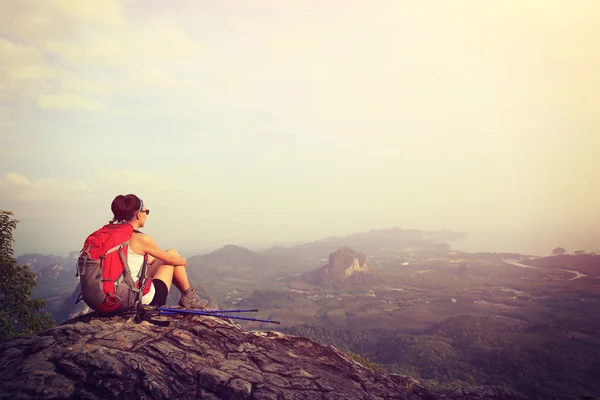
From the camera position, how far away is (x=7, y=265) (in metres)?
23.4

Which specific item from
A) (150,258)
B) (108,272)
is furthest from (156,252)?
(108,272)

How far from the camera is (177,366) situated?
884 centimetres

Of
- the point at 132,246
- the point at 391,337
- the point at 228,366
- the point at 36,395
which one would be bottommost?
the point at 391,337

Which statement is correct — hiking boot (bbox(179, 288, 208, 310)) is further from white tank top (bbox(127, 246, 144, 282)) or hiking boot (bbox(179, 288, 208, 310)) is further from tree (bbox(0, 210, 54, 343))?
tree (bbox(0, 210, 54, 343))

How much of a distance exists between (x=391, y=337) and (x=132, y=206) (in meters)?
195

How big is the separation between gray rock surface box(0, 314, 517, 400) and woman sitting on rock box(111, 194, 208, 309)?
0.87 meters

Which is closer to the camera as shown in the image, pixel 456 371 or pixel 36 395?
pixel 36 395

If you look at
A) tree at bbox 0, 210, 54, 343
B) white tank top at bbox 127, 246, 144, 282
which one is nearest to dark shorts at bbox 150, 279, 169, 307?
white tank top at bbox 127, 246, 144, 282

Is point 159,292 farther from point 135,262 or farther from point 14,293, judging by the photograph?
point 14,293

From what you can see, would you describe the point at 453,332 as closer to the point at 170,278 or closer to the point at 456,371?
the point at 456,371

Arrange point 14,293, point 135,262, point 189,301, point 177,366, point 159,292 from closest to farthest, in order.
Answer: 1. point 177,366
2. point 135,262
3. point 159,292
4. point 189,301
5. point 14,293

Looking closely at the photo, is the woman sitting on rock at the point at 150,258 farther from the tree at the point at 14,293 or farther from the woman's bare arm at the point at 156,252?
the tree at the point at 14,293

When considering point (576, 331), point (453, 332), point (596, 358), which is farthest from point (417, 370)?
point (576, 331)

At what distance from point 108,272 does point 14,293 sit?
2152cm
